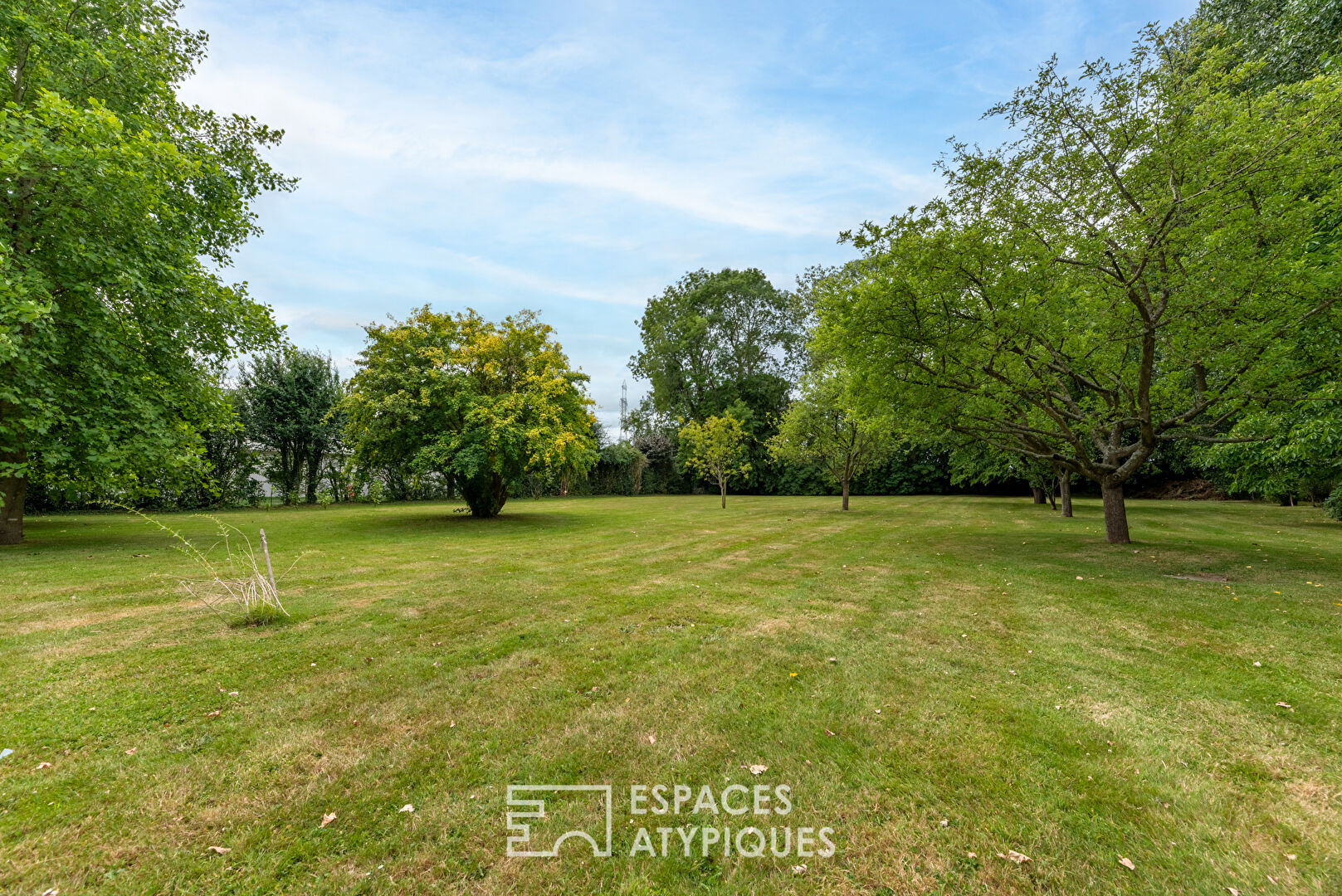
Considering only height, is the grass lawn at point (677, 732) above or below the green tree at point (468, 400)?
below

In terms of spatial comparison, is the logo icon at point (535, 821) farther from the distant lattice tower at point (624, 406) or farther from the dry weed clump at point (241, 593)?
the distant lattice tower at point (624, 406)

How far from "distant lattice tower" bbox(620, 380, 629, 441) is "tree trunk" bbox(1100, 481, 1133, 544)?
116 feet

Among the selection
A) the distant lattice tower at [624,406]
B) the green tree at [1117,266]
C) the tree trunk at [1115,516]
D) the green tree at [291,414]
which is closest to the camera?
the green tree at [1117,266]

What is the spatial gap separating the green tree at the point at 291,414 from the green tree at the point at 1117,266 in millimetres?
25908

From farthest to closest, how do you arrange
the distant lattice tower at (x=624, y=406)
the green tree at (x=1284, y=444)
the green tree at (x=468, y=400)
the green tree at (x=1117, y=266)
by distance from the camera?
the distant lattice tower at (x=624, y=406) → the green tree at (x=468, y=400) → the green tree at (x=1284, y=444) → the green tree at (x=1117, y=266)

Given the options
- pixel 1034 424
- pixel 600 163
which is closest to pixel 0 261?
pixel 600 163

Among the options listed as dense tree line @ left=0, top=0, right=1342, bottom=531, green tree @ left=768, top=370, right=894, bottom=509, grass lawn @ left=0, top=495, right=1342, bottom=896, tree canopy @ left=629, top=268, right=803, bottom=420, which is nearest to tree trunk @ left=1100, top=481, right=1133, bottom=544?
dense tree line @ left=0, top=0, right=1342, bottom=531

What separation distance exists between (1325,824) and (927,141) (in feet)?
36.2

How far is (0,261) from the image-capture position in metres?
6.82

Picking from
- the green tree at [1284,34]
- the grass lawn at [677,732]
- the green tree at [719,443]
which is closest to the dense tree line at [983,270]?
the green tree at [1284,34]

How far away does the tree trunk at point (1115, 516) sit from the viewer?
10.4 metres

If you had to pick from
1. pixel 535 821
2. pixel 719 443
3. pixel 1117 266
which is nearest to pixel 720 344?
pixel 719 443

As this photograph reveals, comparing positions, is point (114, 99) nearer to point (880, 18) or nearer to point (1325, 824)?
point (880, 18)

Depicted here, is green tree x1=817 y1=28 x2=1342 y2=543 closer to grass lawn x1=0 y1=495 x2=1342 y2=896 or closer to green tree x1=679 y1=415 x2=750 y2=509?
grass lawn x1=0 y1=495 x2=1342 y2=896
